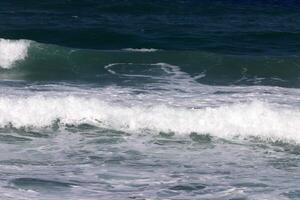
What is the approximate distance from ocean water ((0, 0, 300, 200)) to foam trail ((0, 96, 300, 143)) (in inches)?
1.3

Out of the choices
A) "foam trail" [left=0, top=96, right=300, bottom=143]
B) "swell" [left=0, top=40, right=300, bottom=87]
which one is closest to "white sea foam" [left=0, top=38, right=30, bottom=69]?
"swell" [left=0, top=40, right=300, bottom=87]

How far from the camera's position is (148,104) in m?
17.8

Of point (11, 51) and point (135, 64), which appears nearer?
point (135, 64)

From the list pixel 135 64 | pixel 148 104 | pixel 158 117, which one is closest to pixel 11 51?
pixel 135 64

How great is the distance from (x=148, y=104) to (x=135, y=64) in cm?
562

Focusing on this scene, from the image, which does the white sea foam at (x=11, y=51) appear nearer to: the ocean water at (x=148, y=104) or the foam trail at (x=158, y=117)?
the ocean water at (x=148, y=104)

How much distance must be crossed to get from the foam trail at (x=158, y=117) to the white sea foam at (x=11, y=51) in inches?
241

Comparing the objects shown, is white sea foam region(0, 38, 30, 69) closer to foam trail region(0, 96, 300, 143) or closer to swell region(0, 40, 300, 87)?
swell region(0, 40, 300, 87)

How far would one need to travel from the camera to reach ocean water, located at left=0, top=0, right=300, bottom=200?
1263cm

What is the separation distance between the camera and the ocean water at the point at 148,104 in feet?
41.4

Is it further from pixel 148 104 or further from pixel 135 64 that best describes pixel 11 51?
pixel 148 104

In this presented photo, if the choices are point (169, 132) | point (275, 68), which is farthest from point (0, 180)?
point (275, 68)

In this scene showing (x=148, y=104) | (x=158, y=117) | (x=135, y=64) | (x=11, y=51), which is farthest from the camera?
(x=11, y=51)

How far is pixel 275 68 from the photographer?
75.7 ft
